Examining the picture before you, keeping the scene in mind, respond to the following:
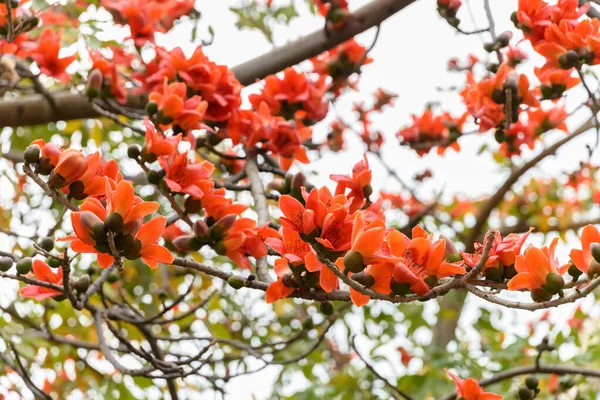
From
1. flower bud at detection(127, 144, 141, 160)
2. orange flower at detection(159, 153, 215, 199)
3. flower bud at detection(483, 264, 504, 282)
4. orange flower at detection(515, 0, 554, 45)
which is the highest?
orange flower at detection(515, 0, 554, 45)

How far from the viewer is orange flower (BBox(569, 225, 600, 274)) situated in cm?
95

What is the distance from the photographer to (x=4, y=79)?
2.14 meters

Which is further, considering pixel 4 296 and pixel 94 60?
pixel 4 296

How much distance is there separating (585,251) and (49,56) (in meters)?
1.72

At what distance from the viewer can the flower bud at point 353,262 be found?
909mm

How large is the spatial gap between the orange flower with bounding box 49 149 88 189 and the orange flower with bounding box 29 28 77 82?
1.12 meters

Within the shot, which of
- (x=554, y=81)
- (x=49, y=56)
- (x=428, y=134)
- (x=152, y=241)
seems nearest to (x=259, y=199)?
(x=152, y=241)

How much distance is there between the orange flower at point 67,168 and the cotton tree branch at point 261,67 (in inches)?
42.0

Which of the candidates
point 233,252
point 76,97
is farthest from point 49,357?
point 233,252

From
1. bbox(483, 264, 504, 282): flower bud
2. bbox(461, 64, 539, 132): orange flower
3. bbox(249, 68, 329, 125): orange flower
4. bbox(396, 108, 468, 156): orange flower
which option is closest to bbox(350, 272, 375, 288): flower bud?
bbox(483, 264, 504, 282): flower bud

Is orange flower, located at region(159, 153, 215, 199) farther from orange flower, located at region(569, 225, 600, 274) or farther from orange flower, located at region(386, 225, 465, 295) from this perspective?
orange flower, located at region(569, 225, 600, 274)

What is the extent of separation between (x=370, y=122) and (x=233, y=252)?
225 centimetres

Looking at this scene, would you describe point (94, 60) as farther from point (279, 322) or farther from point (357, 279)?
point (279, 322)

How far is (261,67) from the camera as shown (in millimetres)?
2205
